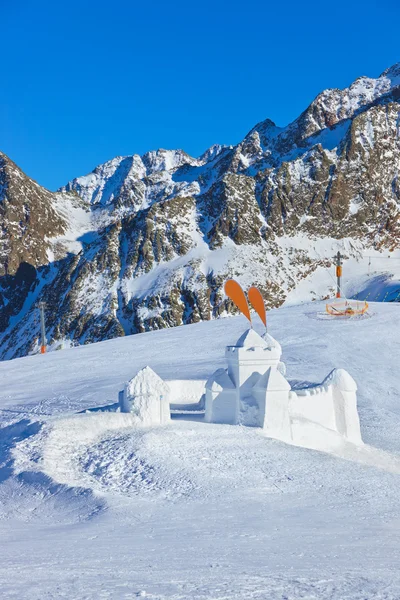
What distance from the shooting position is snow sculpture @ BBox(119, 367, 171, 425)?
1736cm

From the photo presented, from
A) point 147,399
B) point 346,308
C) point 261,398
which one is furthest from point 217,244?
point 147,399

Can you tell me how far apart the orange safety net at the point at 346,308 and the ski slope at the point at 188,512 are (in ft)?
54.3

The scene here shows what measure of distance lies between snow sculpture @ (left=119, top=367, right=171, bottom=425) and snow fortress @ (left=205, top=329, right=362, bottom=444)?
1720 mm

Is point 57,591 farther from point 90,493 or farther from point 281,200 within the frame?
point 281,200

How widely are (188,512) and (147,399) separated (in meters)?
5.82

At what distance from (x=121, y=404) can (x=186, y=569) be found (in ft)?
32.9

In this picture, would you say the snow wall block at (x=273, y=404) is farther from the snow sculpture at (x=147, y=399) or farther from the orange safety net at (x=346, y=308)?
the orange safety net at (x=346, y=308)

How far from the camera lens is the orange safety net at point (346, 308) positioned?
135 feet

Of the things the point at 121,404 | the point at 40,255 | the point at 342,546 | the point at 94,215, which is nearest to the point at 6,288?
the point at 40,255

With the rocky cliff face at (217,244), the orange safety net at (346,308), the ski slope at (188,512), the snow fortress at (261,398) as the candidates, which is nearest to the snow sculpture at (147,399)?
the ski slope at (188,512)

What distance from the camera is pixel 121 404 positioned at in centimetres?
1797

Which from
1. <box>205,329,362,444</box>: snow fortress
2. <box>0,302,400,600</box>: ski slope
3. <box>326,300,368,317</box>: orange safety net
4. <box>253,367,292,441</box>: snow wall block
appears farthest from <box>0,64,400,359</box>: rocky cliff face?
<box>253,367,292,441</box>: snow wall block

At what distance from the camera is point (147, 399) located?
17391 mm

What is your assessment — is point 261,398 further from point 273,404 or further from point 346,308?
point 346,308
